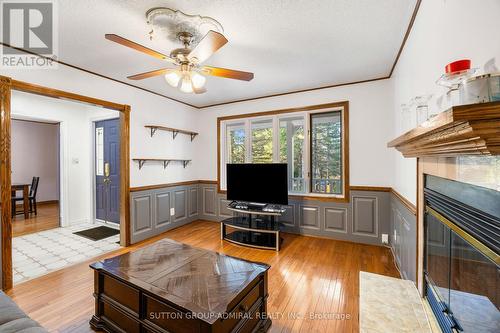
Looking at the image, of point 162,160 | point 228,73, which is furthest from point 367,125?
point 162,160

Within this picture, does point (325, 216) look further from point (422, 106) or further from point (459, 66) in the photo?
point (459, 66)

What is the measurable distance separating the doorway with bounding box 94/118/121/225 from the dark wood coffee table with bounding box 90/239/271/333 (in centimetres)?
305

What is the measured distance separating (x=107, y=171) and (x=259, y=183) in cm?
326

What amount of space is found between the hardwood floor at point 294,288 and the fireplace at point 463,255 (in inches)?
30.9

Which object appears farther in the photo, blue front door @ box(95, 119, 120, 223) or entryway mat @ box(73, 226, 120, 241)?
blue front door @ box(95, 119, 120, 223)

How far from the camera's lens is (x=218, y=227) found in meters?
4.41

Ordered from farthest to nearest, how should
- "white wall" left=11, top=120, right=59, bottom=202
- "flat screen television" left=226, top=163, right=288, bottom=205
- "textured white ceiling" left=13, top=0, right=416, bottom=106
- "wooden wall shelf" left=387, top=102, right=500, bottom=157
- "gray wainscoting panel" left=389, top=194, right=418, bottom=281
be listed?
"white wall" left=11, top=120, right=59, bottom=202 < "flat screen television" left=226, top=163, right=288, bottom=205 < "gray wainscoting panel" left=389, top=194, right=418, bottom=281 < "textured white ceiling" left=13, top=0, right=416, bottom=106 < "wooden wall shelf" left=387, top=102, right=500, bottom=157

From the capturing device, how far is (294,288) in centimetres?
230

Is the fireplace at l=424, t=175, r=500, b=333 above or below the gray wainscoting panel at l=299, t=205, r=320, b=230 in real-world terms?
above

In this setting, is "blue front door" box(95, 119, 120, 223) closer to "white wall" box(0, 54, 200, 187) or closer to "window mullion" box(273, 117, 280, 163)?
"white wall" box(0, 54, 200, 187)

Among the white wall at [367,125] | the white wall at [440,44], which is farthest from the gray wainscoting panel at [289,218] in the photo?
the white wall at [440,44]

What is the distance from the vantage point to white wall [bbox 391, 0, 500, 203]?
2.94 feet

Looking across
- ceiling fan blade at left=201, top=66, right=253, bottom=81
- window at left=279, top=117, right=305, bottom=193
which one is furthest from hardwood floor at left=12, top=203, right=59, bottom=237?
window at left=279, top=117, right=305, bottom=193

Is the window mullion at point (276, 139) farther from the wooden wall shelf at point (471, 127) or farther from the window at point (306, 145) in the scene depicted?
the wooden wall shelf at point (471, 127)
